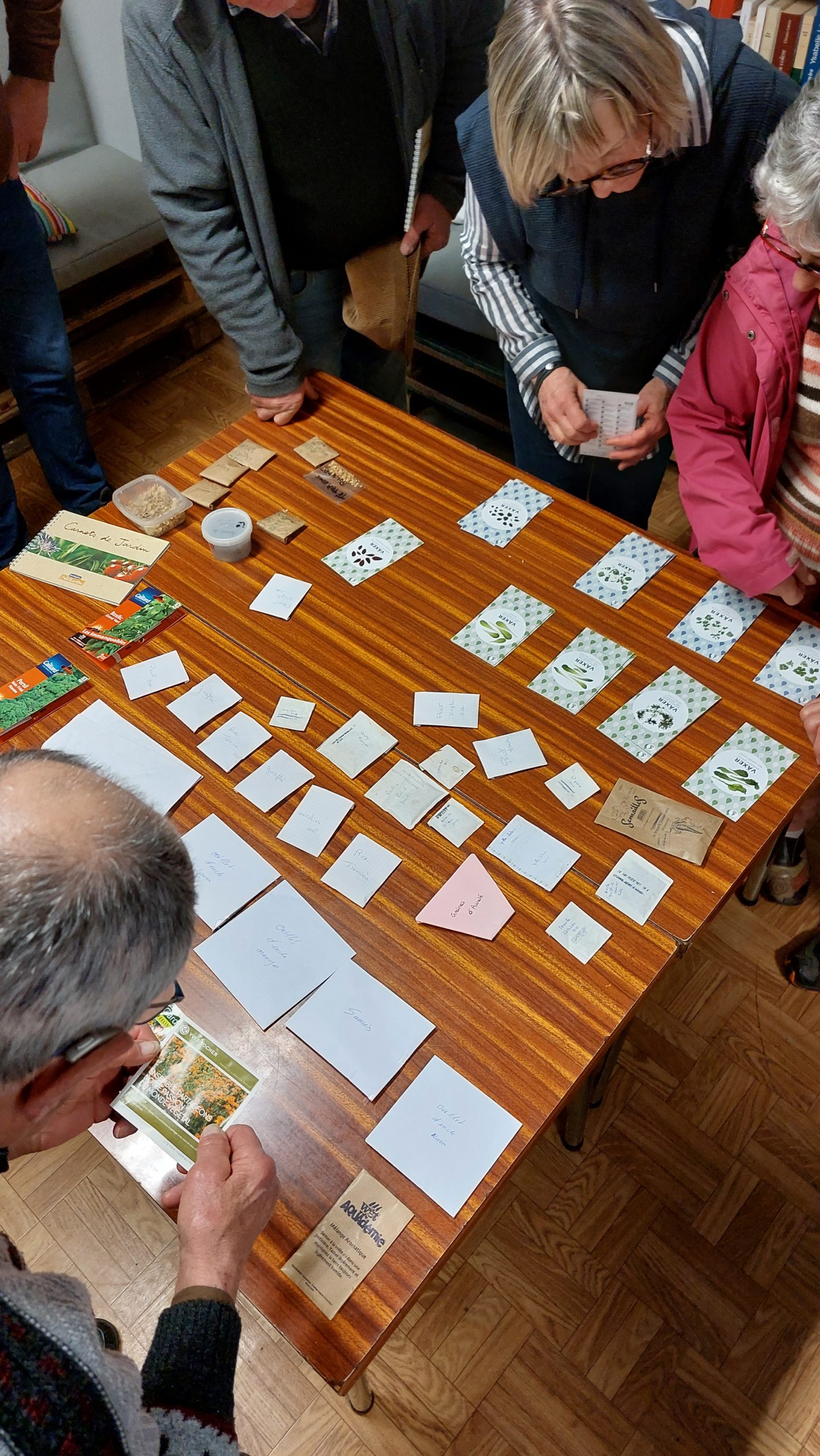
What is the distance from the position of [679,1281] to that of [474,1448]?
0.44 metres

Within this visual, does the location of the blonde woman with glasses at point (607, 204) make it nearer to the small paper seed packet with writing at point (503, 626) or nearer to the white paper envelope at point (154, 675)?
the small paper seed packet with writing at point (503, 626)

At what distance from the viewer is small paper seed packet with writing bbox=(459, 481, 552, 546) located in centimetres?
164

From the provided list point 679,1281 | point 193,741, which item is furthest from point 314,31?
point 679,1281

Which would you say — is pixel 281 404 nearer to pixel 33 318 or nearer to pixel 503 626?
pixel 503 626

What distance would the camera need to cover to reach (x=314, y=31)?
1.59 meters

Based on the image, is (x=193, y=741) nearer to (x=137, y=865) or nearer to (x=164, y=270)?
(x=137, y=865)

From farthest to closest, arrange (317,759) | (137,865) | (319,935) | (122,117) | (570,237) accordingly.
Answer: (122,117), (570,237), (317,759), (319,935), (137,865)

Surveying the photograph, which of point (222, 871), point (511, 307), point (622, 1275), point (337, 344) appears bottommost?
point (622, 1275)

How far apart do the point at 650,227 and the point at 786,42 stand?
134cm

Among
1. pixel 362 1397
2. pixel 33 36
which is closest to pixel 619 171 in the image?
pixel 362 1397

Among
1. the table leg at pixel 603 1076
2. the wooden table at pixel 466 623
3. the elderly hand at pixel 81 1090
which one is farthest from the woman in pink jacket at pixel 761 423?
the elderly hand at pixel 81 1090

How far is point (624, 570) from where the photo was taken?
157cm

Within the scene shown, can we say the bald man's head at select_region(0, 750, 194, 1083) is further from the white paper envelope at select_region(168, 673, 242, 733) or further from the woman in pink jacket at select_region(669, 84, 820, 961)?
the woman in pink jacket at select_region(669, 84, 820, 961)

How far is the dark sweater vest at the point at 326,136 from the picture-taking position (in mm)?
1568
